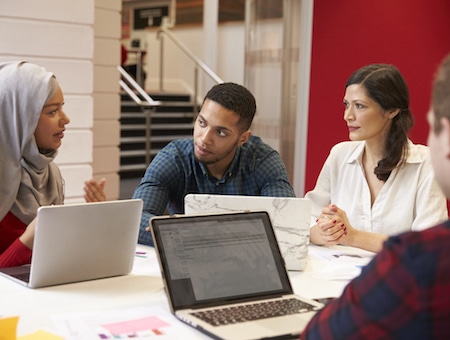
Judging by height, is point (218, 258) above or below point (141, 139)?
above

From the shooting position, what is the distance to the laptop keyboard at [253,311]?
1.53m

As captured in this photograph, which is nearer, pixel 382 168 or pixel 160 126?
pixel 382 168

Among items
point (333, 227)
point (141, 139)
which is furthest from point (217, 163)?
point (141, 139)

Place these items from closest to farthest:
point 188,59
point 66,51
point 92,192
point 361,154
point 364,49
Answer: point 92,192, point 361,154, point 66,51, point 364,49, point 188,59

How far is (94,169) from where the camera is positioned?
536cm

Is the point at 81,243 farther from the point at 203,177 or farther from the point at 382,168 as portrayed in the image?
the point at 382,168

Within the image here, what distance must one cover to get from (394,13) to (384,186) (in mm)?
3408

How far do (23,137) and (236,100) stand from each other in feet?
2.61

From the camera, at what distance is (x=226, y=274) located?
1678 millimetres

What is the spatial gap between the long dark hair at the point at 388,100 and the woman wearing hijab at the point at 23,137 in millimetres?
1177

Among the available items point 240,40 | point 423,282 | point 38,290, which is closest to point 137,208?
point 38,290

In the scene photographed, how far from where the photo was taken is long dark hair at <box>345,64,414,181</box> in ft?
9.13

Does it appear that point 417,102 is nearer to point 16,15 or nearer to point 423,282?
point 16,15

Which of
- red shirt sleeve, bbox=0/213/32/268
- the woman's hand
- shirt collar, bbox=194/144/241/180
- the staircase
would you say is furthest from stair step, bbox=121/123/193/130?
the woman's hand
